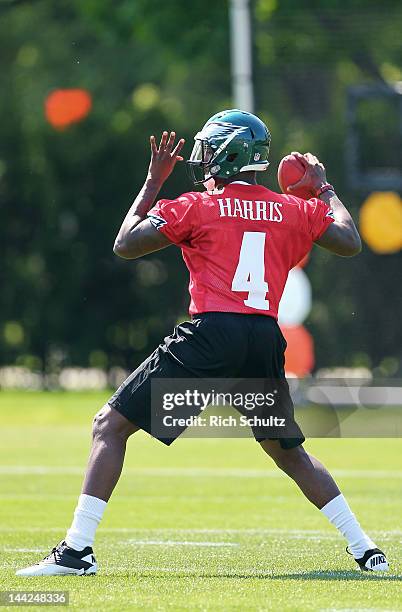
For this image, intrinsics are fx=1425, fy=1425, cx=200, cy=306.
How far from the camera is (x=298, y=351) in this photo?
791 inches

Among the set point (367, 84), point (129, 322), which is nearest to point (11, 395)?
point (129, 322)

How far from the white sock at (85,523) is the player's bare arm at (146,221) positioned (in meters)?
1.12

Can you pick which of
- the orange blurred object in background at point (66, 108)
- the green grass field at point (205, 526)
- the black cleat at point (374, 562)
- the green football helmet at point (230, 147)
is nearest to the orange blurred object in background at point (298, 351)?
the green grass field at point (205, 526)

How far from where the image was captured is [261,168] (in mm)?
6711

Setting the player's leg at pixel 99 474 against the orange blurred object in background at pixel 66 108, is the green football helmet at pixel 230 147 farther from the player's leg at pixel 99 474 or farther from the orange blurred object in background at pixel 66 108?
the orange blurred object in background at pixel 66 108

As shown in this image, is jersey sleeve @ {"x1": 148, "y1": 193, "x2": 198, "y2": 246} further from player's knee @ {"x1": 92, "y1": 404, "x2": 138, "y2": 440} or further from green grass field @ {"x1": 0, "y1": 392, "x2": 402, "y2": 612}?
green grass field @ {"x1": 0, "y1": 392, "x2": 402, "y2": 612}

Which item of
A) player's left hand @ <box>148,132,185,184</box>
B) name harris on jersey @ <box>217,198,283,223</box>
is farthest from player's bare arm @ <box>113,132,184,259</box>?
name harris on jersey @ <box>217,198,283,223</box>

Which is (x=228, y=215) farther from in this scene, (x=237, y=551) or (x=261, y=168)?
(x=237, y=551)

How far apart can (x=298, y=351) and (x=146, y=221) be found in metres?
13.8

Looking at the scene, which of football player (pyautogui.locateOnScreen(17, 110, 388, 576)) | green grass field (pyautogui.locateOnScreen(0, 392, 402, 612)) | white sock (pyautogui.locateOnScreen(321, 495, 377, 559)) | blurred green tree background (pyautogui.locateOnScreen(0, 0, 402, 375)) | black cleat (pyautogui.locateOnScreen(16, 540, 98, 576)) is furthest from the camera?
blurred green tree background (pyautogui.locateOnScreen(0, 0, 402, 375))

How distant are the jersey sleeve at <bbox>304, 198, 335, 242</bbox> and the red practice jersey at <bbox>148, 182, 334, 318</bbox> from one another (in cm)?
6

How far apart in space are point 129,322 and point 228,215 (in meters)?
18.4

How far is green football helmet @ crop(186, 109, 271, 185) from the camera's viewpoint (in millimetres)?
6625

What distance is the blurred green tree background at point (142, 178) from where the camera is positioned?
21125 mm
